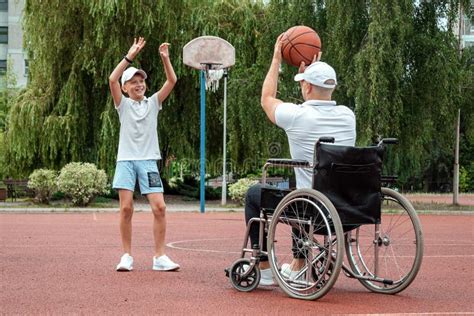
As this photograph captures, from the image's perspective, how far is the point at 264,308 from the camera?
647 cm

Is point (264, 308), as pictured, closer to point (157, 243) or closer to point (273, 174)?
point (157, 243)

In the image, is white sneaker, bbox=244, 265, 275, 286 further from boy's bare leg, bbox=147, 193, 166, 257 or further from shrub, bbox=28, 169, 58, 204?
shrub, bbox=28, 169, 58, 204

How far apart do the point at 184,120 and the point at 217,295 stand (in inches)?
965

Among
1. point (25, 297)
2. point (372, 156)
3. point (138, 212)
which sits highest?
point (372, 156)

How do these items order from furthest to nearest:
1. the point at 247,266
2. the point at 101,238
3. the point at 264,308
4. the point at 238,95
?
the point at 238,95, the point at 101,238, the point at 247,266, the point at 264,308

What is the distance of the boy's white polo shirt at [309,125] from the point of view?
720 centimetres

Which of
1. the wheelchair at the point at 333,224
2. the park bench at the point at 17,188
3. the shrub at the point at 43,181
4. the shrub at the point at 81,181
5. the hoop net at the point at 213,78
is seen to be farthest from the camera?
the park bench at the point at 17,188

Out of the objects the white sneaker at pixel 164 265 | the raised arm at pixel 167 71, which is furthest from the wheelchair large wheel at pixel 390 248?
the raised arm at pixel 167 71

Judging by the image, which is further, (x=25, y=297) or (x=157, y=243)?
(x=157, y=243)

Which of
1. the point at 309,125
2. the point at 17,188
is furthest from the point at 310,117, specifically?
the point at 17,188

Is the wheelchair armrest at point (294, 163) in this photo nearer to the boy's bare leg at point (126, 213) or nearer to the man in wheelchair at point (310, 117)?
the man in wheelchair at point (310, 117)

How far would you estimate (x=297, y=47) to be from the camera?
26.9ft

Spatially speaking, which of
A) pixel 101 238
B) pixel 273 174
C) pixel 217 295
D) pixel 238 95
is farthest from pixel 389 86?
pixel 217 295

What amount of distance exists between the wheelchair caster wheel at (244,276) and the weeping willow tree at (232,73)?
1905 centimetres
